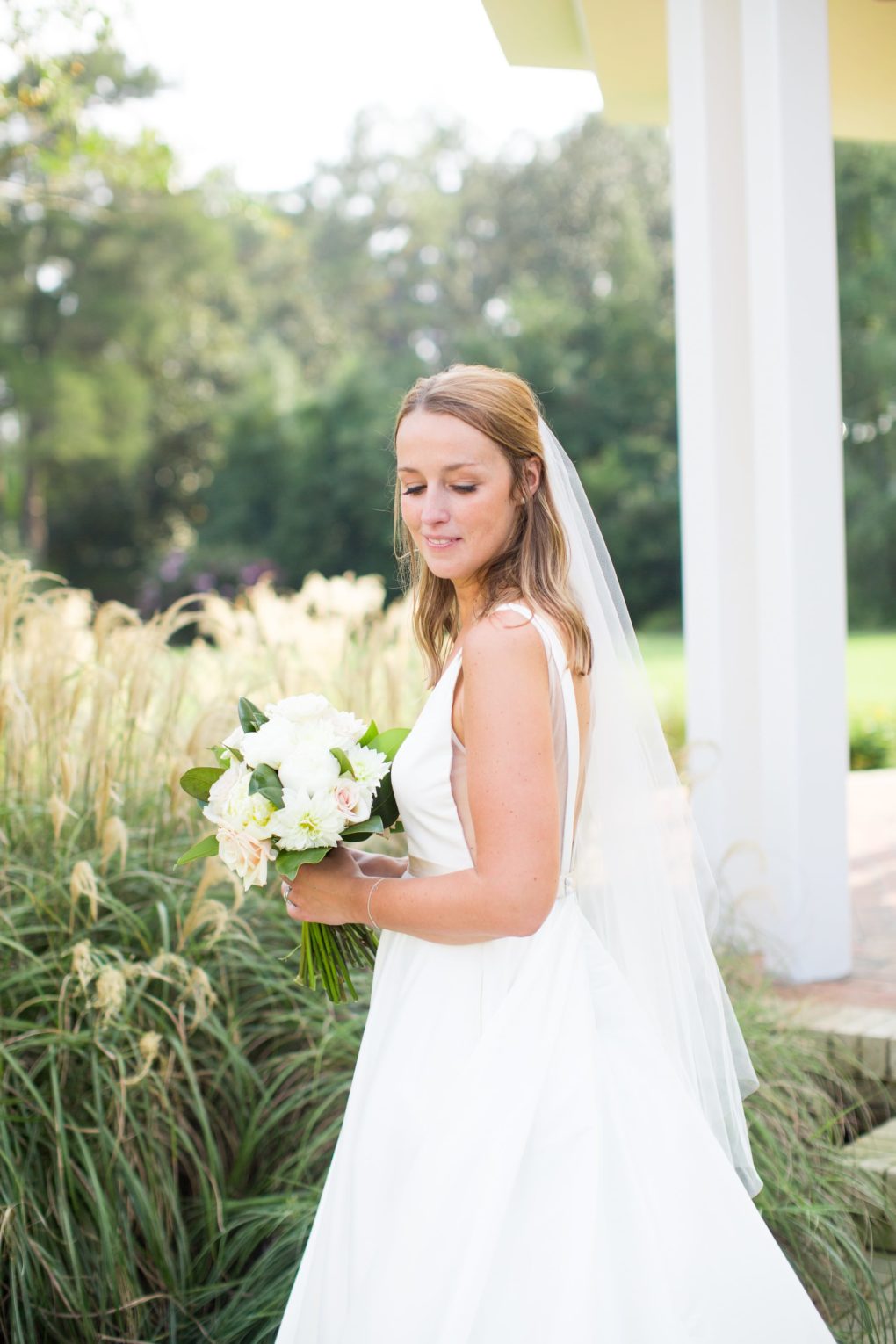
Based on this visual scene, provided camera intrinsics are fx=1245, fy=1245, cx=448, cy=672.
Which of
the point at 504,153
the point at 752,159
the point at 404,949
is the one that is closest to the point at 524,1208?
the point at 404,949

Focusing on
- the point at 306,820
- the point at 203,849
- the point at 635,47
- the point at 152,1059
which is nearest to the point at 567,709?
the point at 306,820

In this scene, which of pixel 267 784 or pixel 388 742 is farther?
pixel 388 742

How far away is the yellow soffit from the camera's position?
5.54 meters

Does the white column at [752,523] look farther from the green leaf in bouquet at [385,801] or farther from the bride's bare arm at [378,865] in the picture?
the green leaf in bouquet at [385,801]

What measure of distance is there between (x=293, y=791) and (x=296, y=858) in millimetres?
106

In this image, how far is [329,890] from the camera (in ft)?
6.38

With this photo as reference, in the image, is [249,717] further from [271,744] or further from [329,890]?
[329,890]

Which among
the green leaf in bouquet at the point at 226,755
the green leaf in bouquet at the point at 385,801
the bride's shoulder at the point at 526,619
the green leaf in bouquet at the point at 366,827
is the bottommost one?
the green leaf in bouquet at the point at 366,827

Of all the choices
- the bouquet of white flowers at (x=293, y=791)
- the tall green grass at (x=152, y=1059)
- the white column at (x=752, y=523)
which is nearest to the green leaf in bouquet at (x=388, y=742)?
the bouquet of white flowers at (x=293, y=791)

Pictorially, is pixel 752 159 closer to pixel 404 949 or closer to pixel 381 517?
→ pixel 404 949

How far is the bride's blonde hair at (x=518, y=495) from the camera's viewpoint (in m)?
1.88

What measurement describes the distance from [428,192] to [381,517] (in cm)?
1305

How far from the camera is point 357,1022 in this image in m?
3.08

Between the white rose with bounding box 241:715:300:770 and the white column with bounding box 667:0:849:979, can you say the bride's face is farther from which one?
the white column with bounding box 667:0:849:979
